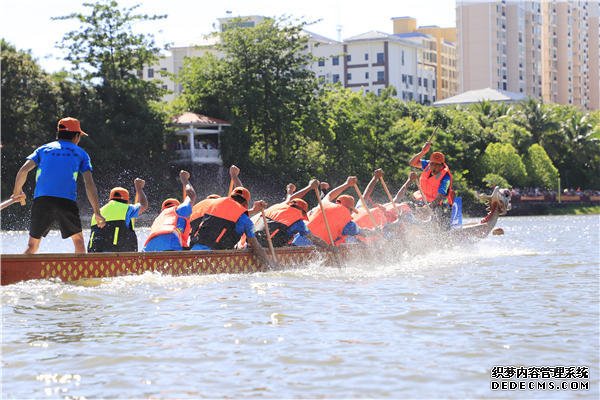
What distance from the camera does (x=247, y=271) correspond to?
Answer: 46.4ft

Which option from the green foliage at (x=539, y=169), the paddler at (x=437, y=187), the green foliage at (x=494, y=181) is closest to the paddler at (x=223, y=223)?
the paddler at (x=437, y=187)

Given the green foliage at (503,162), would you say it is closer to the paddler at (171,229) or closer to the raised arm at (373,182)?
the raised arm at (373,182)

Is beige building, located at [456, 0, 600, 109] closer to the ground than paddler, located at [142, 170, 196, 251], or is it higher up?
higher up

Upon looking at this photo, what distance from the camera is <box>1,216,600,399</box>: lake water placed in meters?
7.22

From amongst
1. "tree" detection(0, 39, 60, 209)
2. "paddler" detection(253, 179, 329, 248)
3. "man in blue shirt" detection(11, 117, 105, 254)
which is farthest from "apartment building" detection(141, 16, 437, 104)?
"man in blue shirt" detection(11, 117, 105, 254)

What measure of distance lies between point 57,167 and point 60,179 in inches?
5.2

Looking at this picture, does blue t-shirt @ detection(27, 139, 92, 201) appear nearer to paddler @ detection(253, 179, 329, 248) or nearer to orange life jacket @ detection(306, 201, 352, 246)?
paddler @ detection(253, 179, 329, 248)

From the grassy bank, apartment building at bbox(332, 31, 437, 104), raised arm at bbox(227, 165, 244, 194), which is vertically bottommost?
the grassy bank

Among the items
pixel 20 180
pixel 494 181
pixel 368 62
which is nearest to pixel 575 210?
pixel 494 181

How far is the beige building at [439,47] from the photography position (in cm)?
12562

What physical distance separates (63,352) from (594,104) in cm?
13962

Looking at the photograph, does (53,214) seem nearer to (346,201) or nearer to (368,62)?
(346,201)

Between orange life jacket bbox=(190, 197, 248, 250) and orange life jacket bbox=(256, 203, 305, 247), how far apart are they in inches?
43.1

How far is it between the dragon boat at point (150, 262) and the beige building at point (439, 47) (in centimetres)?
10807
